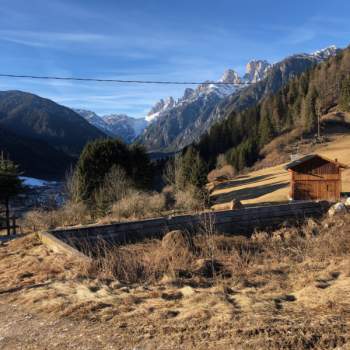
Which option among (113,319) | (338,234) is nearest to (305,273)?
(338,234)

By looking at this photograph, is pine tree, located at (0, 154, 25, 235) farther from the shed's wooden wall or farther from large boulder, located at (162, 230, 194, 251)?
the shed's wooden wall

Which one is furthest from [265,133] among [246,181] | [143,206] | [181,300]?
[181,300]

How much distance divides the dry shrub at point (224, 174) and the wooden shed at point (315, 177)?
3073 cm

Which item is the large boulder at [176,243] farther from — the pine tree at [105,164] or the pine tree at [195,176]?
the pine tree at [195,176]

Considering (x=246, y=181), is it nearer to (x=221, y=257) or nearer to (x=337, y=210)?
(x=337, y=210)

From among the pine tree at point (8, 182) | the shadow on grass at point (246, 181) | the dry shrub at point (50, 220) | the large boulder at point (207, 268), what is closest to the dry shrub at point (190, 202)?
the dry shrub at point (50, 220)

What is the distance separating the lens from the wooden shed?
31656 millimetres

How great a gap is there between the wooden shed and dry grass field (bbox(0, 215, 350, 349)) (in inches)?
979

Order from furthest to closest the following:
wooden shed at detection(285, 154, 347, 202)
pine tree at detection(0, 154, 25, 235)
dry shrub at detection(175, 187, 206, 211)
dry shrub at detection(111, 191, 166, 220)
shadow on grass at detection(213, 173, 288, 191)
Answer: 1. shadow on grass at detection(213, 173, 288, 191)
2. wooden shed at detection(285, 154, 347, 202)
3. dry shrub at detection(175, 187, 206, 211)
4. pine tree at detection(0, 154, 25, 235)
5. dry shrub at detection(111, 191, 166, 220)

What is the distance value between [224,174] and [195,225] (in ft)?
185

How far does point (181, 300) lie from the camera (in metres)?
5.07

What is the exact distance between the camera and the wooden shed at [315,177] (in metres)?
31.7

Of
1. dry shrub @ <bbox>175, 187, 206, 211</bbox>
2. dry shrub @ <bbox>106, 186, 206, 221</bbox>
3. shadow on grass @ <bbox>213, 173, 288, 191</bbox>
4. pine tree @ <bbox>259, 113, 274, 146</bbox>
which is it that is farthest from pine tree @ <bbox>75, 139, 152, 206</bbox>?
pine tree @ <bbox>259, 113, 274, 146</bbox>

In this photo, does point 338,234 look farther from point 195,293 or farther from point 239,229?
point 195,293
